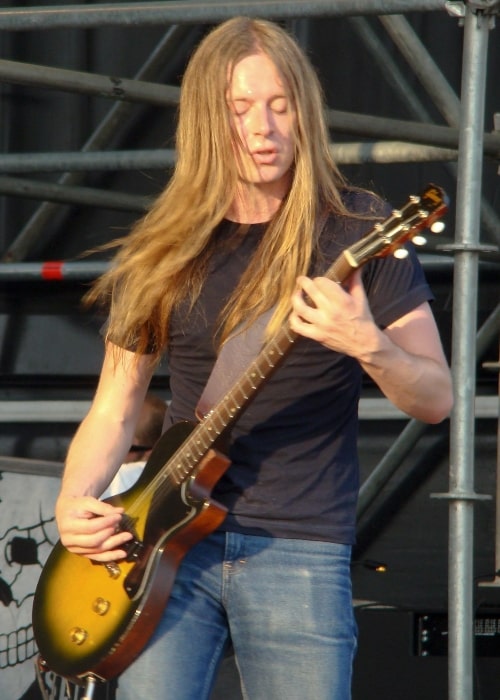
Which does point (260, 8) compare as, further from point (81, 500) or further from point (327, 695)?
point (327, 695)

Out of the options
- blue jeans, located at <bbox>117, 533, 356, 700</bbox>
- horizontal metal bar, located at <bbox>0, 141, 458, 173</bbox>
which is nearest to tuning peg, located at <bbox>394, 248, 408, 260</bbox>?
blue jeans, located at <bbox>117, 533, 356, 700</bbox>

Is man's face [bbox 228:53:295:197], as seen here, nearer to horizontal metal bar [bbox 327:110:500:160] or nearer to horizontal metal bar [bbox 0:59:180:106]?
horizontal metal bar [bbox 327:110:500:160]

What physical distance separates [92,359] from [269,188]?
2.48 metres

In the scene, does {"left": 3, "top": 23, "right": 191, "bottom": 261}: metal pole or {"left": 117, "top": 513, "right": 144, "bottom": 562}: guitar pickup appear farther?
{"left": 3, "top": 23, "right": 191, "bottom": 261}: metal pole

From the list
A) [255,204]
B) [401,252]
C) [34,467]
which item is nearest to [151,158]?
[34,467]

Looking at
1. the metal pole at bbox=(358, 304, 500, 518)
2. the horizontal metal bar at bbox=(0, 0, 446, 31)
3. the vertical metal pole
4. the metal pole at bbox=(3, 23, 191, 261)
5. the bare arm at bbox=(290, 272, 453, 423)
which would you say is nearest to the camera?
the bare arm at bbox=(290, 272, 453, 423)

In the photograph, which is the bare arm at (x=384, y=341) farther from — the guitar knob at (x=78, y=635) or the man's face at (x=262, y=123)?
the guitar knob at (x=78, y=635)

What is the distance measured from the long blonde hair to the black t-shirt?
2.4 inches

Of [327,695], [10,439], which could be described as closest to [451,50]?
[10,439]

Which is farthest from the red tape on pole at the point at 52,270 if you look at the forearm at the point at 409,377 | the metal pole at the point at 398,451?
the forearm at the point at 409,377

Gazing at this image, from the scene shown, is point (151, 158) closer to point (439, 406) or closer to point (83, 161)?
point (83, 161)

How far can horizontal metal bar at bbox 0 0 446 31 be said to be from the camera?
3.21 m

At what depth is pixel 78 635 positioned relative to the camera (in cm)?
233

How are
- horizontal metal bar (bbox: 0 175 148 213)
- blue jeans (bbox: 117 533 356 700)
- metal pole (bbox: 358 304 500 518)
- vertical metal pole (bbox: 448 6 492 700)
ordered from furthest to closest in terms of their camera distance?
horizontal metal bar (bbox: 0 175 148 213) → metal pole (bbox: 358 304 500 518) → vertical metal pole (bbox: 448 6 492 700) → blue jeans (bbox: 117 533 356 700)
